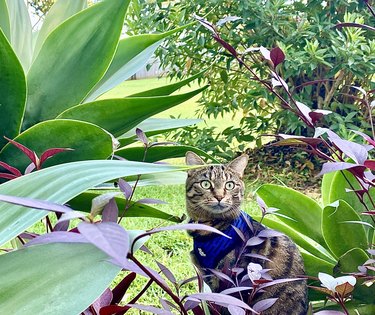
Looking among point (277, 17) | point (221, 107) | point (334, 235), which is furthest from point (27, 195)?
point (221, 107)

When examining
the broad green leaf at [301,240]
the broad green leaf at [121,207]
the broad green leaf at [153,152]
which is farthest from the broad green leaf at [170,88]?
the broad green leaf at [301,240]

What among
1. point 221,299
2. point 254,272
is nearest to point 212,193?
point 254,272

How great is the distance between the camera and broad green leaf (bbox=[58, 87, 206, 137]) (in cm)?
68

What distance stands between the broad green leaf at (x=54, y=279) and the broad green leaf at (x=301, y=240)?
737 mm

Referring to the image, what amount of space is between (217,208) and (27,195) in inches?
32.4

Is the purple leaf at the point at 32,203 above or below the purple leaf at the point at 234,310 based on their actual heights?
above

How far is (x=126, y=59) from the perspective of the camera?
2.92 feet

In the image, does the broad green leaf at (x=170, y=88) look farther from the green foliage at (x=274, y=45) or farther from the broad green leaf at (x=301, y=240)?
the green foliage at (x=274, y=45)

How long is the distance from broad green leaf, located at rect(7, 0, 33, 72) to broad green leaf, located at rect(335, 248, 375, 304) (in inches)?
25.1

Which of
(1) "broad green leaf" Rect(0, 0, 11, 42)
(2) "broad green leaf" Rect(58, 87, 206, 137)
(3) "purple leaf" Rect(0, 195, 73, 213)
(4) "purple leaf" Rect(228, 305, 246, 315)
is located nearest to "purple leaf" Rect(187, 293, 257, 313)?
(4) "purple leaf" Rect(228, 305, 246, 315)

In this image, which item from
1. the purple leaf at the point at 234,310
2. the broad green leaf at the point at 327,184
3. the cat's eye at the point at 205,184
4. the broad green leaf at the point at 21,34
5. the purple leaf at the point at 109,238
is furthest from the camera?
the cat's eye at the point at 205,184

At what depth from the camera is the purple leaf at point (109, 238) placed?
235 mm

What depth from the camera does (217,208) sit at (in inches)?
46.4

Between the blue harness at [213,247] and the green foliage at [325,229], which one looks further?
the blue harness at [213,247]
